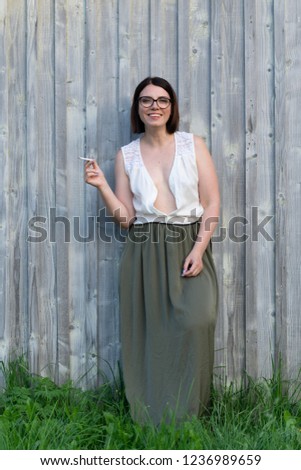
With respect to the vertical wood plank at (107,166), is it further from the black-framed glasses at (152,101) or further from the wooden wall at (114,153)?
the black-framed glasses at (152,101)

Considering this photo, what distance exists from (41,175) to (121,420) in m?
1.38

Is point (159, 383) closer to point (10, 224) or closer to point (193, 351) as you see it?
point (193, 351)

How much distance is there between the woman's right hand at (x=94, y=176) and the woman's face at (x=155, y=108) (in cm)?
35

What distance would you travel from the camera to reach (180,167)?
3.39 metres

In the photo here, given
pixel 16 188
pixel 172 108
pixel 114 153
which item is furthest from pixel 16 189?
pixel 172 108

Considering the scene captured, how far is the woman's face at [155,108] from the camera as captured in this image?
3.39m

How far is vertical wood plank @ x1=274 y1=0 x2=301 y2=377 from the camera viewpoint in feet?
11.7

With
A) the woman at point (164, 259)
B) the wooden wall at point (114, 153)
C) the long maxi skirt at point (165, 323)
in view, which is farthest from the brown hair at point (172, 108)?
the long maxi skirt at point (165, 323)

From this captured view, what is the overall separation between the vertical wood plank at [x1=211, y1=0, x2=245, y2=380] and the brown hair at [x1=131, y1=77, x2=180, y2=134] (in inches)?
9.0

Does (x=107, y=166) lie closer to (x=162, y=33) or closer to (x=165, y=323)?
(x=162, y=33)

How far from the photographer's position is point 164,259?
134 inches

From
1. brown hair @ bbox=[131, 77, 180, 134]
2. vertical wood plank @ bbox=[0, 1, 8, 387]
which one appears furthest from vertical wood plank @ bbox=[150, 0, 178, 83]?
vertical wood plank @ bbox=[0, 1, 8, 387]

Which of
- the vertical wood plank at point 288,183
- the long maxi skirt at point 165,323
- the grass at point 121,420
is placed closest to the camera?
the grass at point 121,420

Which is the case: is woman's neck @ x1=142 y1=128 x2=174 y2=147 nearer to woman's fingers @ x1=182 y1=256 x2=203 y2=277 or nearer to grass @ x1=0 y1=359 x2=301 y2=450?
woman's fingers @ x1=182 y1=256 x2=203 y2=277
